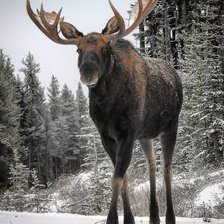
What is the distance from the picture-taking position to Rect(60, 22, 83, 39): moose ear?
5.16m

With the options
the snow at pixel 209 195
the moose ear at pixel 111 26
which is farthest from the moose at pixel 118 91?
the snow at pixel 209 195

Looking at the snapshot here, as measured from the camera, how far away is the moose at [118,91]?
4.77 meters

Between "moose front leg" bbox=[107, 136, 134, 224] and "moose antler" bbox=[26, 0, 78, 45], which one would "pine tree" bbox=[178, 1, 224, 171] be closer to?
"moose front leg" bbox=[107, 136, 134, 224]

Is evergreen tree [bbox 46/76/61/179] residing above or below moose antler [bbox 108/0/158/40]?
below

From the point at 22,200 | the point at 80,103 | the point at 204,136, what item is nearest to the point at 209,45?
the point at 204,136

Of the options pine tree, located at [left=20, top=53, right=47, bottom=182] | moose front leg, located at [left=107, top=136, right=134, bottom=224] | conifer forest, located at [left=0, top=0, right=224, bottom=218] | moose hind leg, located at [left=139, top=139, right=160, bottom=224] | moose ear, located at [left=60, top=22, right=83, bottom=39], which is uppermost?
moose ear, located at [left=60, top=22, right=83, bottom=39]

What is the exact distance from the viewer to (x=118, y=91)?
5023 millimetres

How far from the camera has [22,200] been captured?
493 inches

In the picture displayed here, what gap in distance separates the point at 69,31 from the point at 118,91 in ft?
3.27

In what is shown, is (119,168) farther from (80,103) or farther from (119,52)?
(80,103)

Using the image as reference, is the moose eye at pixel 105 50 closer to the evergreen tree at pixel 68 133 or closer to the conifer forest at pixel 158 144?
the conifer forest at pixel 158 144

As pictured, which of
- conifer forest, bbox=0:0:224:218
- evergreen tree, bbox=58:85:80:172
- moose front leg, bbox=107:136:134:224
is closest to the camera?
moose front leg, bbox=107:136:134:224

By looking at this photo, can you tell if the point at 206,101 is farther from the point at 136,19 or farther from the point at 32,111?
the point at 32,111

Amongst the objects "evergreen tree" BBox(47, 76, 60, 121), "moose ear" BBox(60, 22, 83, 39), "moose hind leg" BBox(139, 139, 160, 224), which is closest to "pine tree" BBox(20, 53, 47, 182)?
"evergreen tree" BBox(47, 76, 60, 121)
